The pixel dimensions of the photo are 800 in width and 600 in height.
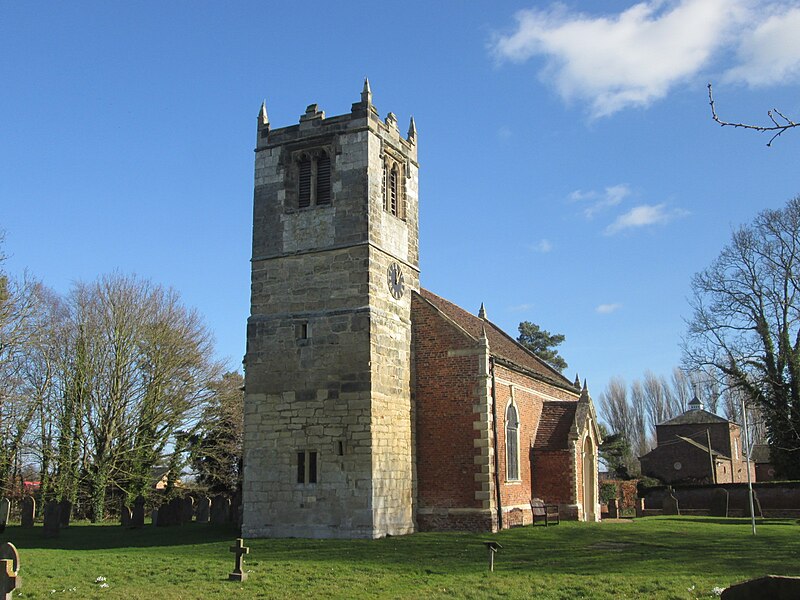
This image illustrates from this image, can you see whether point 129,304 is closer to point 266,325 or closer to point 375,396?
point 266,325

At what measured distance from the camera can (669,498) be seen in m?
38.1

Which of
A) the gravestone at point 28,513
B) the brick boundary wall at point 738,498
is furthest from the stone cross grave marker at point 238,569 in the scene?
the brick boundary wall at point 738,498

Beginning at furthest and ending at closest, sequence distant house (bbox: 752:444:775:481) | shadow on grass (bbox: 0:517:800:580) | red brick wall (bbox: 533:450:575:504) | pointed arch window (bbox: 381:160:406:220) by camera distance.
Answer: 1. distant house (bbox: 752:444:775:481)
2. red brick wall (bbox: 533:450:575:504)
3. pointed arch window (bbox: 381:160:406:220)
4. shadow on grass (bbox: 0:517:800:580)

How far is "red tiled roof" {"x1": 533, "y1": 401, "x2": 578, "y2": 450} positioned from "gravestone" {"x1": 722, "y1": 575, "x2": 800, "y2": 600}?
2112 centimetres

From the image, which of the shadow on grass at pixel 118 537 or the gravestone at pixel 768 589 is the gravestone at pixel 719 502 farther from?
the gravestone at pixel 768 589

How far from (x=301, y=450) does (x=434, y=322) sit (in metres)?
5.96

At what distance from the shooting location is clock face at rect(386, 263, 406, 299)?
24.1 m

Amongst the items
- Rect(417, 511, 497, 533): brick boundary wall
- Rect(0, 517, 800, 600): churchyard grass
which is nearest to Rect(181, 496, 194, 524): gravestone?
Rect(0, 517, 800, 600): churchyard grass

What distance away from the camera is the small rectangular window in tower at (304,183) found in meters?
24.4

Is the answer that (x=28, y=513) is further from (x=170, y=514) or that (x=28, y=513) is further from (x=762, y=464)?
(x=762, y=464)

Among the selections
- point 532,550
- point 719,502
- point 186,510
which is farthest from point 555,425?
point 719,502

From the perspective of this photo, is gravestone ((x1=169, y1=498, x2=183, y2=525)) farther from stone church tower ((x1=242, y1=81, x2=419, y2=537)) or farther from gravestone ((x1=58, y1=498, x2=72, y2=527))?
stone church tower ((x1=242, y1=81, x2=419, y2=537))

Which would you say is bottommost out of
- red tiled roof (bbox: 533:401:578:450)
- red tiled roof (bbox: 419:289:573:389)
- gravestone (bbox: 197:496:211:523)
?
gravestone (bbox: 197:496:211:523)

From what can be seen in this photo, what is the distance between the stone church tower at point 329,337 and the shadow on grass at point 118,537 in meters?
2.06
